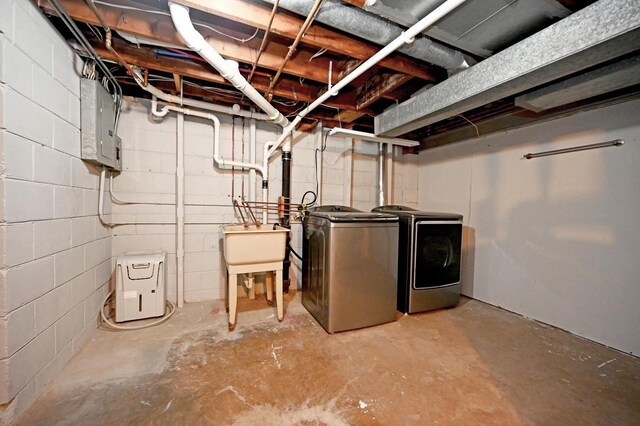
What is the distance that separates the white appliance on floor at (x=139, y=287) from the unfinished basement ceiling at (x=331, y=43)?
1550mm

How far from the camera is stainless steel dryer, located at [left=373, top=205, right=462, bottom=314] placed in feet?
7.47

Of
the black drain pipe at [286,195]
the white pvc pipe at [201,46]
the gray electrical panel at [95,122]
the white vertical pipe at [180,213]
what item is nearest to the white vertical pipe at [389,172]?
the black drain pipe at [286,195]

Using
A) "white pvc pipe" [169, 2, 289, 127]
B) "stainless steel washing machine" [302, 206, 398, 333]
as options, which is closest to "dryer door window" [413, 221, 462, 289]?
"stainless steel washing machine" [302, 206, 398, 333]

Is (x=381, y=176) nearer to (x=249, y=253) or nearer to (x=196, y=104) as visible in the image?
(x=249, y=253)

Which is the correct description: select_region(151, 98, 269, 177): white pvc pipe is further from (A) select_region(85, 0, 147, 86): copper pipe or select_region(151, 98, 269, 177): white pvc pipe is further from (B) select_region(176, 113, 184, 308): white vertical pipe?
(A) select_region(85, 0, 147, 86): copper pipe

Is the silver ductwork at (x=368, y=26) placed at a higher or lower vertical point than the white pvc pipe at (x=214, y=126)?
higher

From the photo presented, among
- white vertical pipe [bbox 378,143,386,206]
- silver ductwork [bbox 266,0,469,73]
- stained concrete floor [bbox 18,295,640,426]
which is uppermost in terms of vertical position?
silver ductwork [bbox 266,0,469,73]

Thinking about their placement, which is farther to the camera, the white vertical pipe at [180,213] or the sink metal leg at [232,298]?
the white vertical pipe at [180,213]

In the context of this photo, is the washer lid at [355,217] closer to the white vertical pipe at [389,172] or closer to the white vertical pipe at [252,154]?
the white vertical pipe at [252,154]

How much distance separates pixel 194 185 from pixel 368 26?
212cm

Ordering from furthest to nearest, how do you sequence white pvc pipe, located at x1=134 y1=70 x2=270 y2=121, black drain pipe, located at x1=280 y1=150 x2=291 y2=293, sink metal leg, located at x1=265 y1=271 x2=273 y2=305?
black drain pipe, located at x1=280 y1=150 x2=291 y2=293, sink metal leg, located at x1=265 y1=271 x2=273 y2=305, white pvc pipe, located at x1=134 y1=70 x2=270 y2=121

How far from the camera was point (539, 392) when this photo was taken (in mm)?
1372

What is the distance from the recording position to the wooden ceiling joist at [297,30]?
1.25 m

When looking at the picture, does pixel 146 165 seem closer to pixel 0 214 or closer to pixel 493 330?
pixel 0 214
